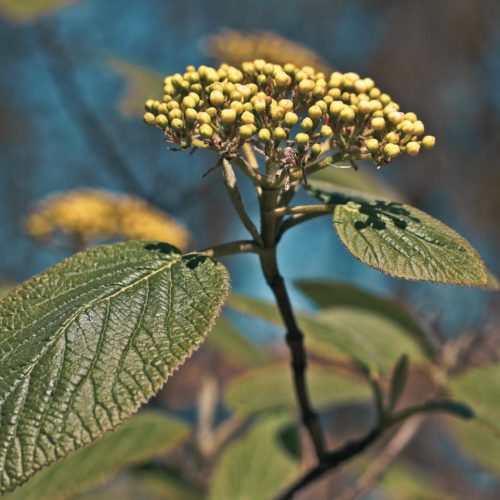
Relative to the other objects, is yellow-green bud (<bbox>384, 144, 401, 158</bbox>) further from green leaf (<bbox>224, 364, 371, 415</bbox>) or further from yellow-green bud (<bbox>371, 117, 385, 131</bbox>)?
green leaf (<bbox>224, 364, 371, 415</bbox>)

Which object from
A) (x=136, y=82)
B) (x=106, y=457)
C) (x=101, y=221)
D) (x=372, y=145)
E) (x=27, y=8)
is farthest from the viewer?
(x=136, y=82)

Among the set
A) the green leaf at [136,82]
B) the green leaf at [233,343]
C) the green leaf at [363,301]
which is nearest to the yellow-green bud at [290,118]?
the green leaf at [363,301]

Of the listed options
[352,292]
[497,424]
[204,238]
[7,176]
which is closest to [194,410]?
[352,292]

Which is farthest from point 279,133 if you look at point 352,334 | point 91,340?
point 352,334

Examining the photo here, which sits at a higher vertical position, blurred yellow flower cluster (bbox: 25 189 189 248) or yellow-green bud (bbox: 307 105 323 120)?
blurred yellow flower cluster (bbox: 25 189 189 248)

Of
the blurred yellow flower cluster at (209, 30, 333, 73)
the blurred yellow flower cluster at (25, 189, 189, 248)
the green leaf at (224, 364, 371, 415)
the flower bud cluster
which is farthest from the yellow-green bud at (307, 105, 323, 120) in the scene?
the blurred yellow flower cluster at (209, 30, 333, 73)

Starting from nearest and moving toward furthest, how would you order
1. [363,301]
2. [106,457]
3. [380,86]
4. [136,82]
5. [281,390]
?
1. [106,457]
2. [363,301]
3. [281,390]
4. [136,82]
5. [380,86]

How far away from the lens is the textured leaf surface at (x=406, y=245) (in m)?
0.92

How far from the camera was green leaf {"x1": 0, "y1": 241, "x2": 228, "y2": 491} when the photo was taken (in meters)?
0.78

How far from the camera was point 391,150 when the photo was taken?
0.94 m

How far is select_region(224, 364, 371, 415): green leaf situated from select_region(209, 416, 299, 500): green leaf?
0.10 metres

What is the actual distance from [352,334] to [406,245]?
0.68m

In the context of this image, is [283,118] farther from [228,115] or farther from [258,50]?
[258,50]

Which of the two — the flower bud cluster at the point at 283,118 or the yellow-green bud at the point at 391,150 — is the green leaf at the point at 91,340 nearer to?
the flower bud cluster at the point at 283,118
